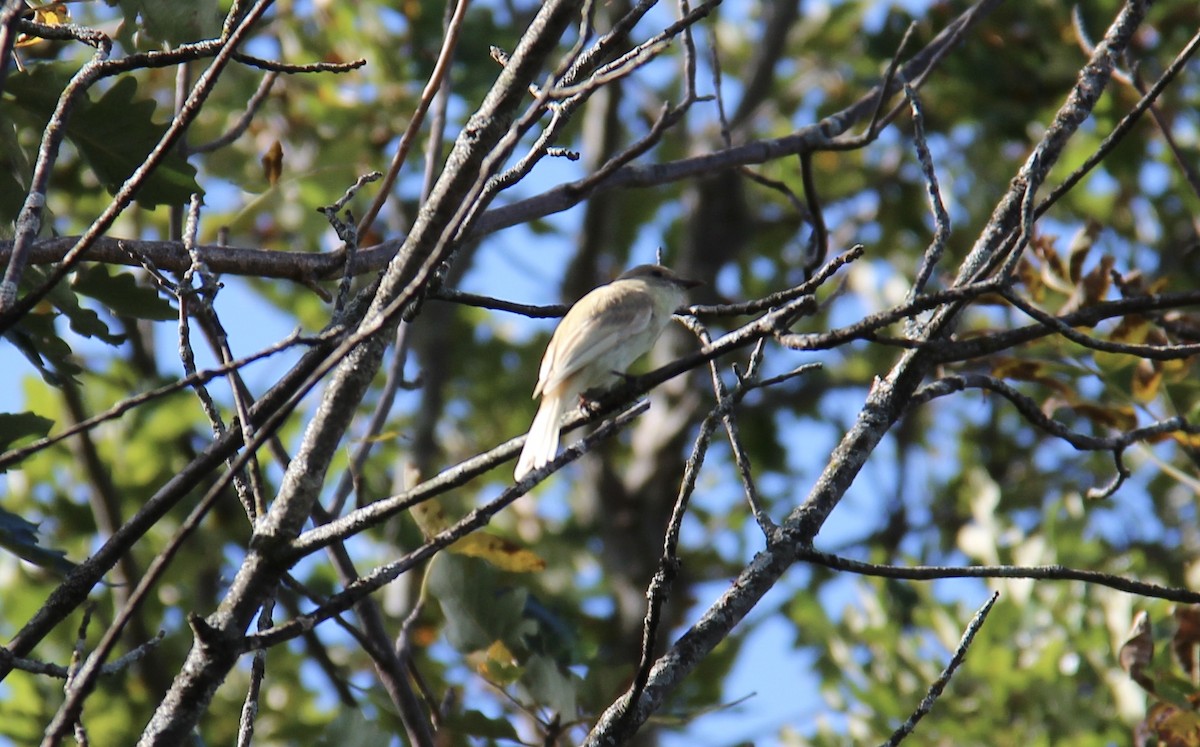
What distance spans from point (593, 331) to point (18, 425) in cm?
141

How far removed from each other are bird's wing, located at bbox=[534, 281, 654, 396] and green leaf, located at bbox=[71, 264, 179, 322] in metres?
0.99

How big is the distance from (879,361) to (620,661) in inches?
96.2

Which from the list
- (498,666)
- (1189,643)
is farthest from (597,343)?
(1189,643)

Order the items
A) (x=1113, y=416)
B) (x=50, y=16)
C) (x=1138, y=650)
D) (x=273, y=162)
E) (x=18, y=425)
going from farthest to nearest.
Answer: (x=1113, y=416) < (x=273, y=162) < (x=1138, y=650) < (x=18, y=425) < (x=50, y=16)

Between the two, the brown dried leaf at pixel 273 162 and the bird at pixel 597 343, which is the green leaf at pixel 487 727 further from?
the brown dried leaf at pixel 273 162

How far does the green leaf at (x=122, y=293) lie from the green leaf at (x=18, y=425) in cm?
29

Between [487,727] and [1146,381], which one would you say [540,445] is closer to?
[487,727]

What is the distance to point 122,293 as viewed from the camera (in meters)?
2.68

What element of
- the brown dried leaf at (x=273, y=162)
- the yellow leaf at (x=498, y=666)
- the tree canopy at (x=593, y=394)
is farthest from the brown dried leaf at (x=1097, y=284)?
the brown dried leaf at (x=273, y=162)

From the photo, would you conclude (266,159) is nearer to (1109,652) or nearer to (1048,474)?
(1109,652)

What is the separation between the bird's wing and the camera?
3.26 metres

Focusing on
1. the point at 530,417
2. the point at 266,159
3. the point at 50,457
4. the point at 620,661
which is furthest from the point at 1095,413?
the point at 530,417

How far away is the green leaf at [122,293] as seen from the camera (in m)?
2.67

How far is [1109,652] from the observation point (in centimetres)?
469
